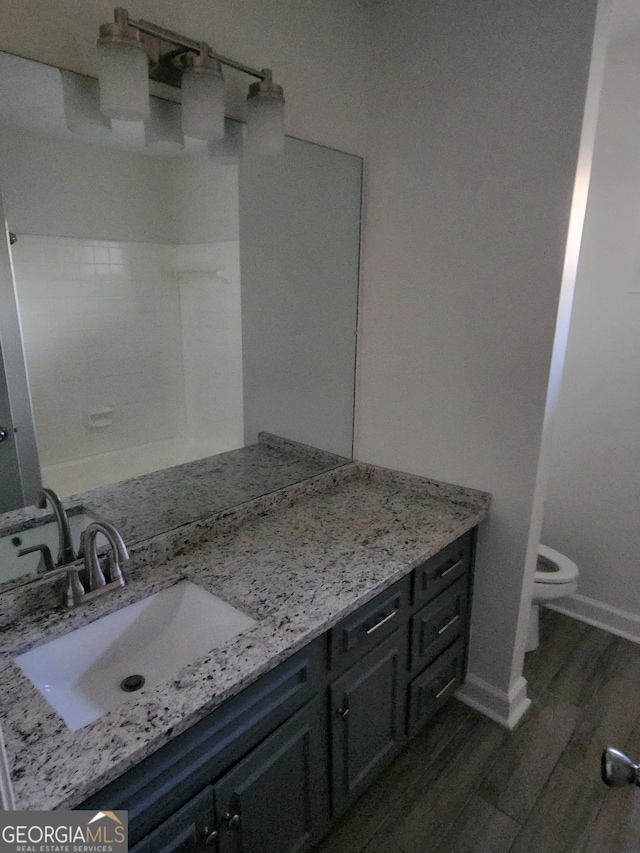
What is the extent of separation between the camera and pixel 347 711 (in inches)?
54.1

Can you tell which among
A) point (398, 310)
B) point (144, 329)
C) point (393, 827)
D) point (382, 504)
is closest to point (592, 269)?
point (398, 310)

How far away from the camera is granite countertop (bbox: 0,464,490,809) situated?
0.86 meters

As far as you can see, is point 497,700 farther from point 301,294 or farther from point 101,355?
→ point 101,355

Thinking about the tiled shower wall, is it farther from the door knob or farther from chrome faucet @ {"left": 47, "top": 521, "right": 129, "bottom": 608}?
the door knob

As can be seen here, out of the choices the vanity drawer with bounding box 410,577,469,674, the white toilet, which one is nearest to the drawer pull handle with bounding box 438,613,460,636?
the vanity drawer with bounding box 410,577,469,674

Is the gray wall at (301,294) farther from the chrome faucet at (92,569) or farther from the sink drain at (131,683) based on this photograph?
the sink drain at (131,683)

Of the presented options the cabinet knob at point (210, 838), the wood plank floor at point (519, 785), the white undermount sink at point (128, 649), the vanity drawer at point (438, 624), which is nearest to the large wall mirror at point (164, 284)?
the white undermount sink at point (128, 649)

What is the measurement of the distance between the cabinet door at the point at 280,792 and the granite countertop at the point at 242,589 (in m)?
0.23

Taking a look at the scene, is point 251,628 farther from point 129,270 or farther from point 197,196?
point 197,196

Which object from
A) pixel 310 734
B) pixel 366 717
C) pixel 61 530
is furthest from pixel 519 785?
pixel 61 530

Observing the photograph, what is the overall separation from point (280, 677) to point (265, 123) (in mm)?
1507

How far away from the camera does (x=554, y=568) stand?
234cm

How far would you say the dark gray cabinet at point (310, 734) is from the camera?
954mm

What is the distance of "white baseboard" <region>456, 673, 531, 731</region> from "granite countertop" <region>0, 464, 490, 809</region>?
2.34 feet
